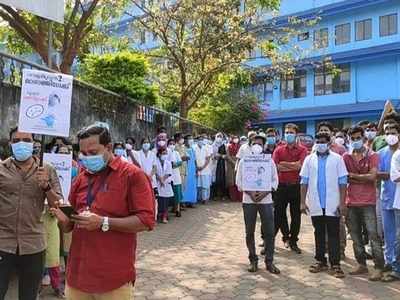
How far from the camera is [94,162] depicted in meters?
3.90

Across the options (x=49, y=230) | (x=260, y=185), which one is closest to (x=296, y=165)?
(x=260, y=185)

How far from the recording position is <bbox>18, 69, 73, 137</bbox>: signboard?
5.05 m

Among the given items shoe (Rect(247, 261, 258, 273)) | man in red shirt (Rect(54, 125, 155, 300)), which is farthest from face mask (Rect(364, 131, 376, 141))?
man in red shirt (Rect(54, 125, 155, 300))

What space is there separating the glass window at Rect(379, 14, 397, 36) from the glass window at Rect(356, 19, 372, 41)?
2.60 feet

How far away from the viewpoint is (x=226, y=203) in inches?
667

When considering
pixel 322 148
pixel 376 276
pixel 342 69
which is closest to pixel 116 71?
A: pixel 322 148

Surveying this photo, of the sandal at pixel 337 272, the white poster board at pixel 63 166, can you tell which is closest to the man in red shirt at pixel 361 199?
the sandal at pixel 337 272

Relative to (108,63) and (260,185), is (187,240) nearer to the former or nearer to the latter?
(260,185)

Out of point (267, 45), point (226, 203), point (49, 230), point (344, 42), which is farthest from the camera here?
point (344, 42)

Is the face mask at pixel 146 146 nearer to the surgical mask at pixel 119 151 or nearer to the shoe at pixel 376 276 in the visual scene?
the surgical mask at pixel 119 151

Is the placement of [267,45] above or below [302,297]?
above

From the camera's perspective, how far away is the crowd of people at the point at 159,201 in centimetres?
390

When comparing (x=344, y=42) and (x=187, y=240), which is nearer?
(x=187, y=240)

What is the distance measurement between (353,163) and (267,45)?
1447 cm
